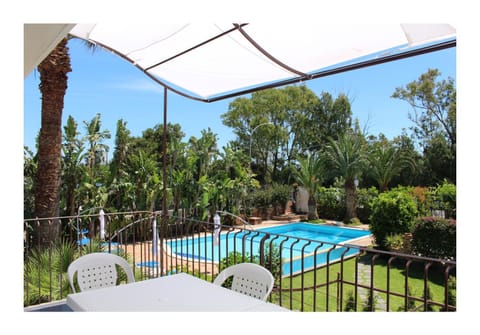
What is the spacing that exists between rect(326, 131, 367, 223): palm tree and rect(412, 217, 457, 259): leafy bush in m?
7.21

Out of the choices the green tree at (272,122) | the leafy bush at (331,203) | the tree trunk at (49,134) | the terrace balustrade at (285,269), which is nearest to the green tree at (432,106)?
the green tree at (272,122)

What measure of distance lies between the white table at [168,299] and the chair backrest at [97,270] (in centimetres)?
74

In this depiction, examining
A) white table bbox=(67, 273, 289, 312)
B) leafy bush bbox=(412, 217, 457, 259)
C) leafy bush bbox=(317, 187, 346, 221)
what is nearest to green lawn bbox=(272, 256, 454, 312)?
leafy bush bbox=(412, 217, 457, 259)

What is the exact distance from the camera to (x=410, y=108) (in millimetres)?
23141

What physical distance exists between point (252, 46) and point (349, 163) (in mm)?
13764

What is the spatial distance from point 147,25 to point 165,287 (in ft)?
6.78

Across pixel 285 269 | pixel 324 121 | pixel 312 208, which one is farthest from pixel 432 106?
pixel 285 269

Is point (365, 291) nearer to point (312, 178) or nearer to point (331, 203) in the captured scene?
point (312, 178)

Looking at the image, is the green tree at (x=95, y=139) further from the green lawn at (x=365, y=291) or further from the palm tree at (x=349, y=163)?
the palm tree at (x=349, y=163)

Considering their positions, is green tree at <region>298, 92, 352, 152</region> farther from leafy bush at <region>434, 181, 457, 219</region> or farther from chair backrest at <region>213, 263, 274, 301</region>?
chair backrest at <region>213, 263, 274, 301</region>

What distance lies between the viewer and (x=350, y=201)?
54.1ft

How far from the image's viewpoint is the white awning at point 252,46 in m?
3.05
